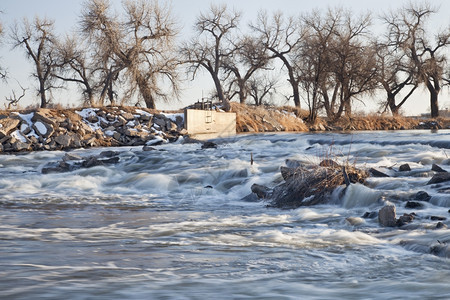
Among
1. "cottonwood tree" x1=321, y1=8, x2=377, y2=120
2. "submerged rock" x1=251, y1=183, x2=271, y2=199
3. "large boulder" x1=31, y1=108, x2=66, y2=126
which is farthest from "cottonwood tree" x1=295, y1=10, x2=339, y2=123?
"submerged rock" x1=251, y1=183, x2=271, y2=199

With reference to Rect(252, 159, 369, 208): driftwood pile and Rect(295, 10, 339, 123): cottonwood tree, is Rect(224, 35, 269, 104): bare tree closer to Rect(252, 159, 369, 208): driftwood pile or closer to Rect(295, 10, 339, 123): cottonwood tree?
Rect(295, 10, 339, 123): cottonwood tree

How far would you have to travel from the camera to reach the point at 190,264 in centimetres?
445

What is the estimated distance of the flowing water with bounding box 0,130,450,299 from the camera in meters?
3.79

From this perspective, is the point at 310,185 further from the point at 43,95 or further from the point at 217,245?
the point at 43,95

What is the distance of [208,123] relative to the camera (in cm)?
2922

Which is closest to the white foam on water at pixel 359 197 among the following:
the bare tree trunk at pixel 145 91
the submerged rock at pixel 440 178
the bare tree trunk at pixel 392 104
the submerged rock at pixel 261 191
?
the submerged rock at pixel 440 178

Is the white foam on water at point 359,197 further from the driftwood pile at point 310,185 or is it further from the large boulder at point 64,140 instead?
the large boulder at point 64,140

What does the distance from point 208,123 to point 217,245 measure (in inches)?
951

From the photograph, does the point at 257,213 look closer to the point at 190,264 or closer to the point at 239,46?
the point at 190,264

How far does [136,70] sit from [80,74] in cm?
1306

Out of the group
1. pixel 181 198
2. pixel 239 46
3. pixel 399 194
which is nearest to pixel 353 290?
pixel 399 194

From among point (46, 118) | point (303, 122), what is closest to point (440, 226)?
point (46, 118)

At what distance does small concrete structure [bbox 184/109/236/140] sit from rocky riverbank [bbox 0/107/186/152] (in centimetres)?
71

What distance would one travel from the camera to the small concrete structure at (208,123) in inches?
1081
